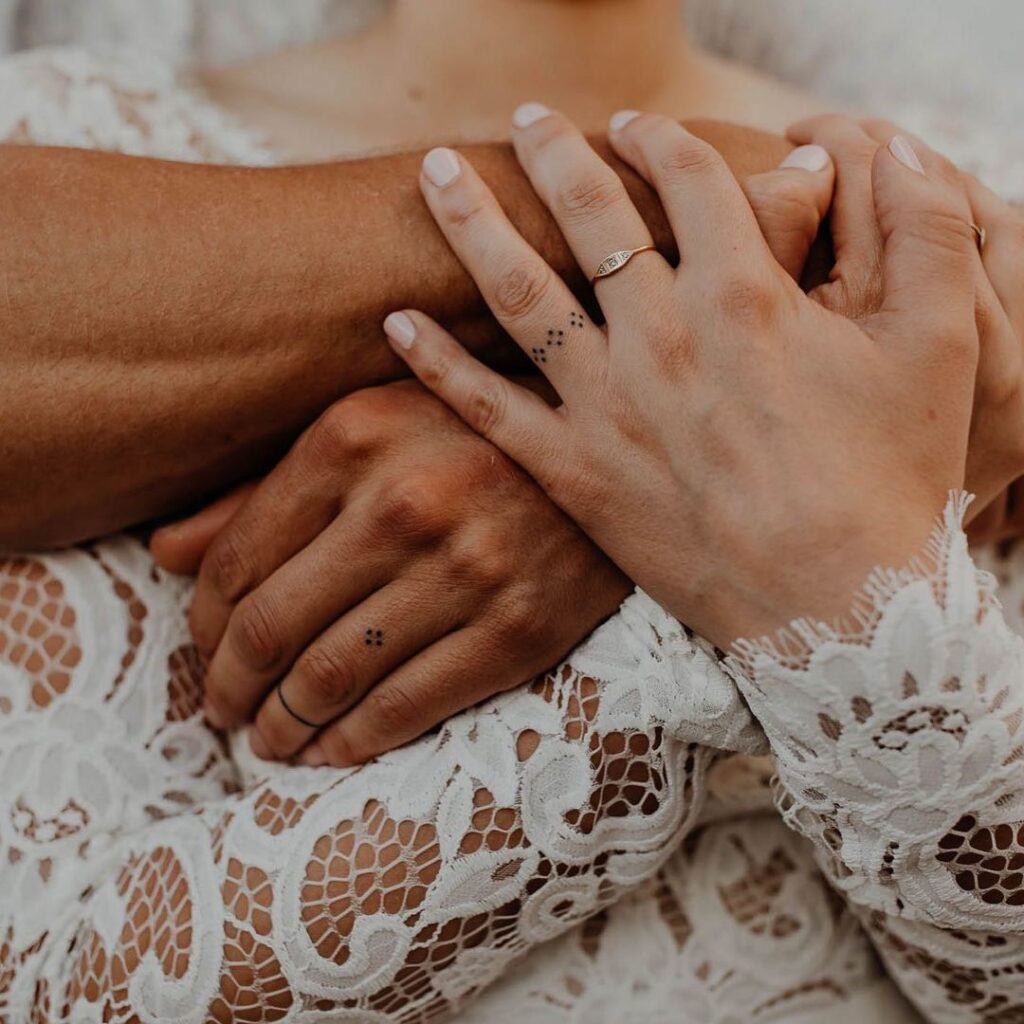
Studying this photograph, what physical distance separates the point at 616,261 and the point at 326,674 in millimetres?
378

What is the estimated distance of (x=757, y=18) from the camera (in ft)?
6.43

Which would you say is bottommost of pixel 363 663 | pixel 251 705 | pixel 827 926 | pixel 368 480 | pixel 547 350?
pixel 827 926

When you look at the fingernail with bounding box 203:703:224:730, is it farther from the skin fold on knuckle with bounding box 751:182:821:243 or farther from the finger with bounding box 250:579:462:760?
the skin fold on knuckle with bounding box 751:182:821:243

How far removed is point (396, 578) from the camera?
840 millimetres

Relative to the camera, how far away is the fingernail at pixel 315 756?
89 centimetres

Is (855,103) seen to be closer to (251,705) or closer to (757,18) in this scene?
(757,18)

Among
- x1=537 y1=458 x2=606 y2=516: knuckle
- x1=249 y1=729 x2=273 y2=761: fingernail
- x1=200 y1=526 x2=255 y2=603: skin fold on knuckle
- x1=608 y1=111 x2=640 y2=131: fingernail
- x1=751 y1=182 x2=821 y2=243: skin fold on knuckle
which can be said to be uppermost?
x1=608 y1=111 x2=640 y2=131: fingernail

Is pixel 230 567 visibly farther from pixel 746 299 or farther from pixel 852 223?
pixel 852 223

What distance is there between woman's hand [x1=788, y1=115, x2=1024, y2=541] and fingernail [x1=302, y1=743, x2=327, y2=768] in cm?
53

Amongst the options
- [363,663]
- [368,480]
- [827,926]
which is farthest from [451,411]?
[827,926]

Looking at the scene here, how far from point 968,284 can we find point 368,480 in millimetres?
464

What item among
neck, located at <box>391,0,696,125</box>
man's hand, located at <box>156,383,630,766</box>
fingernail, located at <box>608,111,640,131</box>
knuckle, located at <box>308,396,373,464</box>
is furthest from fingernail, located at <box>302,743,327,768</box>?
neck, located at <box>391,0,696,125</box>

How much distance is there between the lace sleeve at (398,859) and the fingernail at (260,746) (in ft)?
0.20

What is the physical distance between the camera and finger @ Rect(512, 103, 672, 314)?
81 cm
